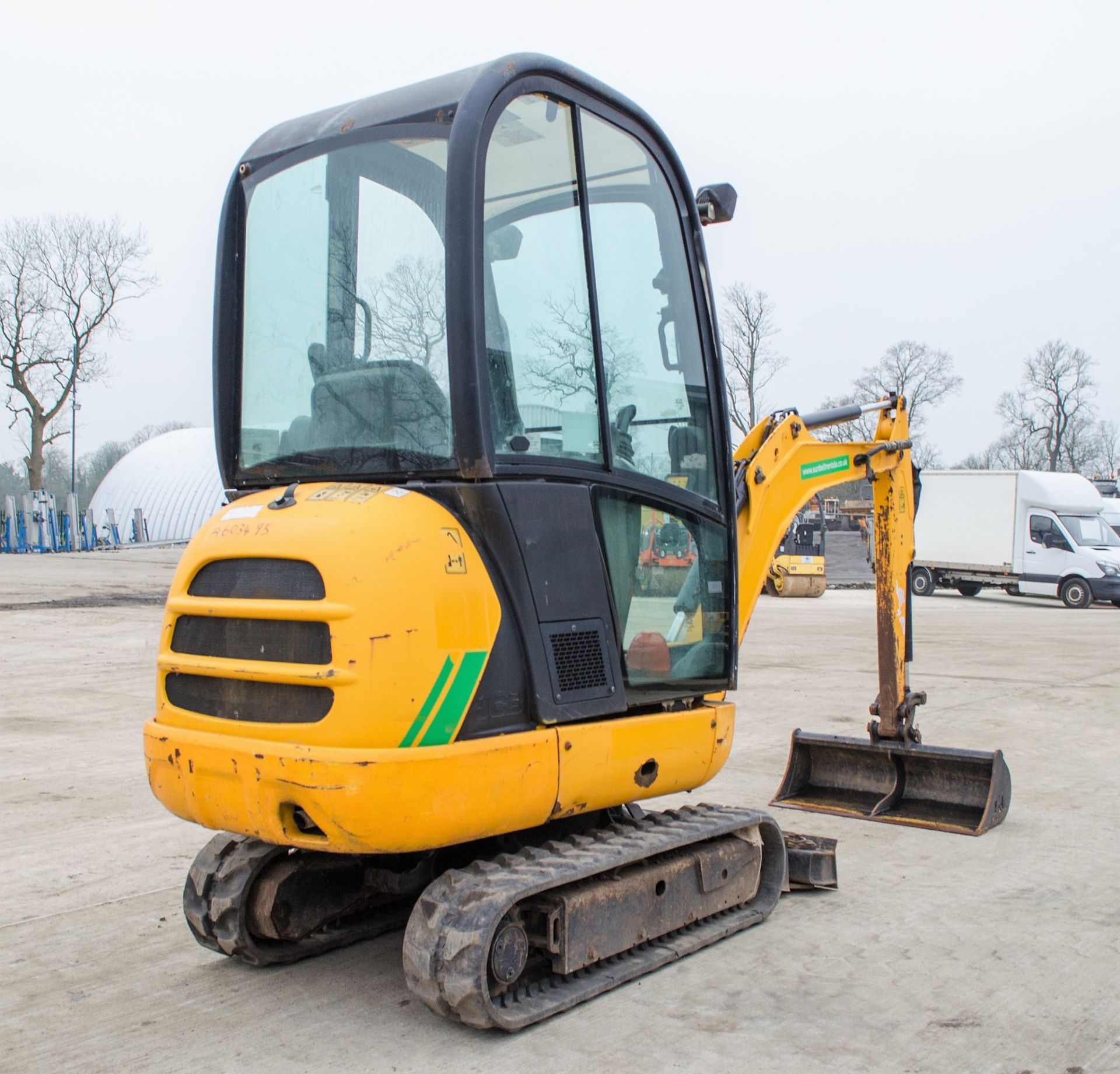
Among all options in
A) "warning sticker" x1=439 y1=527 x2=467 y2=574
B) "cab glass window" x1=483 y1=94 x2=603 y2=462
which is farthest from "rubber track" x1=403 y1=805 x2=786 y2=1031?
"cab glass window" x1=483 y1=94 x2=603 y2=462

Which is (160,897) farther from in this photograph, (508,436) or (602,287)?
(602,287)

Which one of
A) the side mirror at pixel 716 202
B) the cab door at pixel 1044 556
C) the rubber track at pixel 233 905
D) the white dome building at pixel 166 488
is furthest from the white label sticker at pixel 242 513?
the white dome building at pixel 166 488

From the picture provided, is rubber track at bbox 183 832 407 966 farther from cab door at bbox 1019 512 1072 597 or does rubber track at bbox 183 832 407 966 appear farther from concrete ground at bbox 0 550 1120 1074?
cab door at bbox 1019 512 1072 597

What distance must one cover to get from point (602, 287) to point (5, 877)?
3.85 meters

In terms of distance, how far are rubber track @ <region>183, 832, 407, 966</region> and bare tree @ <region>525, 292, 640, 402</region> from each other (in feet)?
6.17

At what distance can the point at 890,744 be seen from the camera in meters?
6.52

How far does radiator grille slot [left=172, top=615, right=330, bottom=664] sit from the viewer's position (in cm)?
348

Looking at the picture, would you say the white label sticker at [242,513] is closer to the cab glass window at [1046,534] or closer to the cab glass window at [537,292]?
the cab glass window at [537,292]

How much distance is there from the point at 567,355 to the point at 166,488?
64.0m

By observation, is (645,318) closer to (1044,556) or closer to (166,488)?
(1044,556)

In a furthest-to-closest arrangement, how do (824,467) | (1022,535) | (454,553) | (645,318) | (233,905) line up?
1. (1022,535)
2. (824,467)
3. (645,318)
4. (233,905)
5. (454,553)

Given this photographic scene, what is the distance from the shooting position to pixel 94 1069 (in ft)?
11.3

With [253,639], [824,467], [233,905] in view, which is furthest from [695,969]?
[824,467]

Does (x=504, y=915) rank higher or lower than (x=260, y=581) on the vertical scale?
lower
